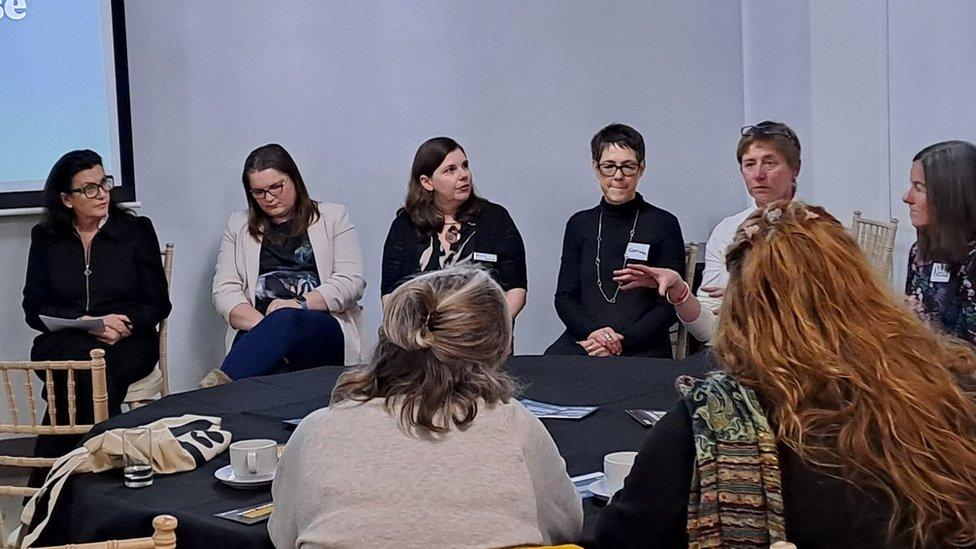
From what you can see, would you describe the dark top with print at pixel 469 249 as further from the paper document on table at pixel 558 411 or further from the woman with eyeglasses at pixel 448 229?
the paper document on table at pixel 558 411

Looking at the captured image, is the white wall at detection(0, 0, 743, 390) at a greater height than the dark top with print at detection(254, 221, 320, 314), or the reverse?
the white wall at detection(0, 0, 743, 390)

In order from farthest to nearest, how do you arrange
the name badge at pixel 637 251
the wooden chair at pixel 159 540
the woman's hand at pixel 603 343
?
the name badge at pixel 637 251, the woman's hand at pixel 603 343, the wooden chair at pixel 159 540

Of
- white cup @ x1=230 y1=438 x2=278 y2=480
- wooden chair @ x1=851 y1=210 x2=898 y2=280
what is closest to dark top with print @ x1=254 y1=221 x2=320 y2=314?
wooden chair @ x1=851 y1=210 x2=898 y2=280

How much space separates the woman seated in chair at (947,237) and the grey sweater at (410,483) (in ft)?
6.60

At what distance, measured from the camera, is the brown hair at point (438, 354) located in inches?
73.1

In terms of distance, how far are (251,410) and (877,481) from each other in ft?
5.23

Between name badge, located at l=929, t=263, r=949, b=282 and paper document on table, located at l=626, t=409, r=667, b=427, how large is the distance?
131cm

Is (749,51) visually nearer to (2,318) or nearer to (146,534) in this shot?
(2,318)

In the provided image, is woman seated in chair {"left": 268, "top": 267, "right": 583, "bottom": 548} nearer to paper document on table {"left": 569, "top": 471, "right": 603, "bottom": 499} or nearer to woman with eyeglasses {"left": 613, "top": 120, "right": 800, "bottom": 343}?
paper document on table {"left": 569, "top": 471, "right": 603, "bottom": 499}

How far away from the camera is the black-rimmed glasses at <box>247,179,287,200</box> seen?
469 centimetres

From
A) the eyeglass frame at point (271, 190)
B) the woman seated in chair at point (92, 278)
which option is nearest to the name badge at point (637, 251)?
the eyeglass frame at point (271, 190)

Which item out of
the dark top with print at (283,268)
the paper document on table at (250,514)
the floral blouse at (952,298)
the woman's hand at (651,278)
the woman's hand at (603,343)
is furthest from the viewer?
the dark top with print at (283,268)

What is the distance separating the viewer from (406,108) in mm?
5547

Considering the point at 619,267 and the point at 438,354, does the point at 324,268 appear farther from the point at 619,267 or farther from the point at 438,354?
the point at 438,354
